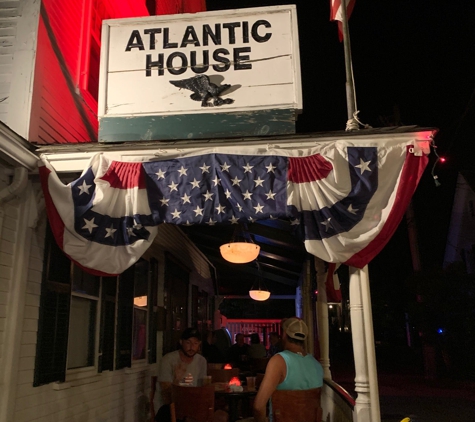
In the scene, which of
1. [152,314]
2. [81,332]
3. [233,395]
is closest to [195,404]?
[233,395]

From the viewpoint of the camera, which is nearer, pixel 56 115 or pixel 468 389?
pixel 56 115

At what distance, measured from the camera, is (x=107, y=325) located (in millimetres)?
6375

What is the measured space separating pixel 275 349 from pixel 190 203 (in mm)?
7876

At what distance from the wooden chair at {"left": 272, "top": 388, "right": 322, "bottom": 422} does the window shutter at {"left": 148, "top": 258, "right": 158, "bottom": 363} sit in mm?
4679

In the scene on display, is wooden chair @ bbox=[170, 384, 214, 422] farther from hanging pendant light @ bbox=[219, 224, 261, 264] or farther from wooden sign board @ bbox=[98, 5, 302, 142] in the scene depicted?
hanging pendant light @ bbox=[219, 224, 261, 264]

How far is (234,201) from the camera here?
14.8 ft

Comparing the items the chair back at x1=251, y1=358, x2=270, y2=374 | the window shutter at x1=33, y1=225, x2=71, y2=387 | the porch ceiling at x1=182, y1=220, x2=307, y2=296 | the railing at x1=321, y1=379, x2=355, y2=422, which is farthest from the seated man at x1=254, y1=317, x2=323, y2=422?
the chair back at x1=251, y1=358, x2=270, y2=374

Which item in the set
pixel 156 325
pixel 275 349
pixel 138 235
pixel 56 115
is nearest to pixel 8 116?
pixel 56 115

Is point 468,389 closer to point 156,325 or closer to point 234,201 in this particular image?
point 156,325

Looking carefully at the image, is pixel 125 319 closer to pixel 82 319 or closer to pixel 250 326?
pixel 82 319

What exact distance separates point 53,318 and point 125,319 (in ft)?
6.94

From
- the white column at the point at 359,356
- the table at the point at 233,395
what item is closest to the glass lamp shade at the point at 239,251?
the table at the point at 233,395

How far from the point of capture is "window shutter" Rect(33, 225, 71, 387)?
15.6 feet

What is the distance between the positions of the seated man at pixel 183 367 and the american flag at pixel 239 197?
7.97ft
